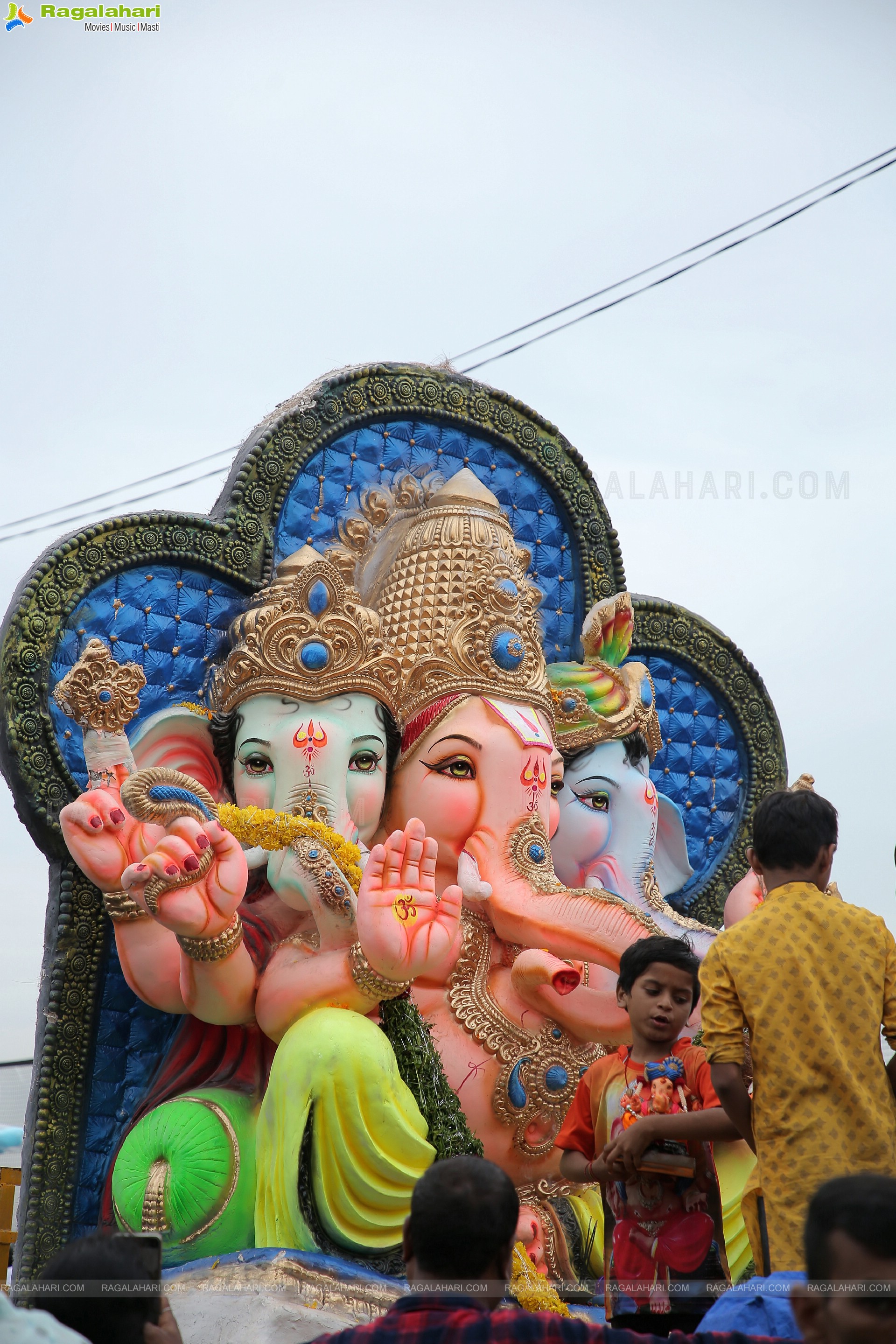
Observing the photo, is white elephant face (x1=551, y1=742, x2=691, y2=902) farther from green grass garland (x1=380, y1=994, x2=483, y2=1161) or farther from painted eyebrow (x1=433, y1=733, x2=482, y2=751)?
green grass garland (x1=380, y1=994, x2=483, y2=1161)

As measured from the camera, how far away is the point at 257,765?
221 inches

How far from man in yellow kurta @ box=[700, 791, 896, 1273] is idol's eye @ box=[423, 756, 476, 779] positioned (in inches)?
106

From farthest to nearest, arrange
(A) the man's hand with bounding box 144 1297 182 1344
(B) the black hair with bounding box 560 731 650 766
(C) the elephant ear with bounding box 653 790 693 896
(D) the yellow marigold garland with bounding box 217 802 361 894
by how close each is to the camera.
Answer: (C) the elephant ear with bounding box 653 790 693 896 → (B) the black hair with bounding box 560 731 650 766 → (D) the yellow marigold garland with bounding box 217 802 361 894 → (A) the man's hand with bounding box 144 1297 182 1344

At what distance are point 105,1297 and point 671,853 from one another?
5090mm

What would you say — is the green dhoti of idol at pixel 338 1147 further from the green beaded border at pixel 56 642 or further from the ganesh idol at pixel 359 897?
the green beaded border at pixel 56 642

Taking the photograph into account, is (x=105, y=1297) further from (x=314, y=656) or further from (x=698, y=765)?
(x=698, y=765)

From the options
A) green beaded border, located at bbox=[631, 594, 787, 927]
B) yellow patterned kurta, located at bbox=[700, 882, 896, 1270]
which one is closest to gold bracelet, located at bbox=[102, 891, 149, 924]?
yellow patterned kurta, located at bbox=[700, 882, 896, 1270]

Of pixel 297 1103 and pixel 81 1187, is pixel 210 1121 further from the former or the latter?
pixel 81 1187

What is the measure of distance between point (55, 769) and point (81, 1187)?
153cm

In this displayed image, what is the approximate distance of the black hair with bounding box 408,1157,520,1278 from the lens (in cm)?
225

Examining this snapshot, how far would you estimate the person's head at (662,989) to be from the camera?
3.67 m

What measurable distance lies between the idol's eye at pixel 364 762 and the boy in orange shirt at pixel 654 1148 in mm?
2102

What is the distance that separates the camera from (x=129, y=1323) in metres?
2.35

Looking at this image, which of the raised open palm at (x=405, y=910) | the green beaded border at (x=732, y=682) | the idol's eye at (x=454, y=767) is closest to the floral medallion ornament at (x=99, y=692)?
the raised open palm at (x=405, y=910)
